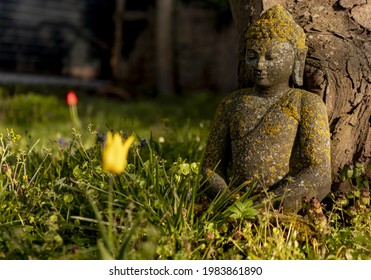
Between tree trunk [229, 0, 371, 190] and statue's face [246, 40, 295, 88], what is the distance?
385 mm

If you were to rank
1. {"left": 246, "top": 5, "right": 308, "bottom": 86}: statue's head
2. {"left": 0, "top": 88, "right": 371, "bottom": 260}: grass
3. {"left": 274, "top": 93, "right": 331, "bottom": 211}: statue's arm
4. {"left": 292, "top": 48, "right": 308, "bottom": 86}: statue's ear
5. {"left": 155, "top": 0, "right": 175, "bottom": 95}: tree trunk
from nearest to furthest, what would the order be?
{"left": 0, "top": 88, "right": 371, "bottom": 260}: grass < {"left": 274, "top": 93, "right": 331, "bottom": 211}: statue's arm < {"left": 246, "top": 5, "right": 308, "bottom": 86}: statue's head < {"left": 292, "top": 48, "right": 308, "bottom": 86}: statue's ear < {"left": 155, "top": 0, "right": 175, "bottom": 95}: tree trunk

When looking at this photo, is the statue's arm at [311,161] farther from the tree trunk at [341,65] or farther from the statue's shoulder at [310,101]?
the tree trunk at [341,65]

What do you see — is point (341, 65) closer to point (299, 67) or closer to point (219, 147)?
point (299, 67)

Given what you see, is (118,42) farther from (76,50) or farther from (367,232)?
(367,232)

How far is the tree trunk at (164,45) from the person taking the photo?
42.4ft

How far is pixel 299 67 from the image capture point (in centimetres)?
407

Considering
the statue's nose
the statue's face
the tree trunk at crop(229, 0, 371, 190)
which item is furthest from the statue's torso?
the tree trunk at crop(229, 0, 371, 190)

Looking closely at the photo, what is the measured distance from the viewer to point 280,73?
13.0 feet

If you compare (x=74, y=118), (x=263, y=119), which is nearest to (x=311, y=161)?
(x=263, y=119)

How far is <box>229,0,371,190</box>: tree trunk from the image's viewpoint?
4.28 meters

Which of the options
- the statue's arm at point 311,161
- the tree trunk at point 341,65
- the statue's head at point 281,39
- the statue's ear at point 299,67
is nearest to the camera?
the statue's arm at point 311,161

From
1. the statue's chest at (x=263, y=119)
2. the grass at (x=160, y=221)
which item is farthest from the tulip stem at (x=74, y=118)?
the statue's chest at (x=263, y=119)

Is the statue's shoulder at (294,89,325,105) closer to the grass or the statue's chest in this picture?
the statue's chest

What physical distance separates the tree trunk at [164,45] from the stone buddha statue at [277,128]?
8.99 m
